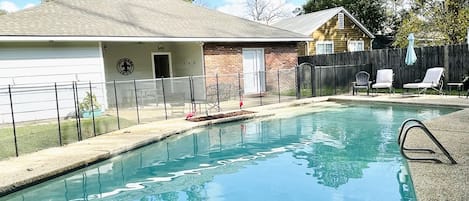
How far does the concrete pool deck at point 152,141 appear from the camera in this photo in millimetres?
3912

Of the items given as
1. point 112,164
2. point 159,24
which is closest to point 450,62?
point 159,24

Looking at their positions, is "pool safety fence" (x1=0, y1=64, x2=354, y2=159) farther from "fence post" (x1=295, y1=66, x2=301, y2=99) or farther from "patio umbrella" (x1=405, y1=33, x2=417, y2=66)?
"patio umbrella" (x1=405, y1=33, x2=417, y2=66)

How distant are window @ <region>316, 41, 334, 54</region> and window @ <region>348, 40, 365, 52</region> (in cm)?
142

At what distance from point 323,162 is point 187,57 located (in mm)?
9389

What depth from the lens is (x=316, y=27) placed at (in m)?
21.8

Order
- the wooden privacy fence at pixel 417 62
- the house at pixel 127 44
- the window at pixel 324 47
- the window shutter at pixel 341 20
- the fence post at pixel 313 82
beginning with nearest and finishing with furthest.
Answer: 1. the house at pixel 127 44
2. the wooden privacy fence at pixel 417 62
3. the fence post at pixel 313 82
4. the window at pixel 324 47
5. the window shutter at pixel 341 20

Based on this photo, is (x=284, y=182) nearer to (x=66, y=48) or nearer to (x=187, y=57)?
(x=66, y=48)

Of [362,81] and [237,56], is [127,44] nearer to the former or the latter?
[237,56]

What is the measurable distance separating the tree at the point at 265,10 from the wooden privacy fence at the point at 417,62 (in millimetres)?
26534

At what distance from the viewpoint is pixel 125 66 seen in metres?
14.1

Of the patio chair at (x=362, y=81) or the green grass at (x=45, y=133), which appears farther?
the patio chair at (x=362, y=81)

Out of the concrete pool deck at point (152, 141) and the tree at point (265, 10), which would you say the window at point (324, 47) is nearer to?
the concrete pool deck at point (152, 141)

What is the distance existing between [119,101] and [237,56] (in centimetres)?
606

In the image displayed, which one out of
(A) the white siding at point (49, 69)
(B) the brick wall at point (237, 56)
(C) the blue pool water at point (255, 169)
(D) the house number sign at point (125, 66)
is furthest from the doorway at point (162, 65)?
(C) the blue pool water at point (255, 169)
